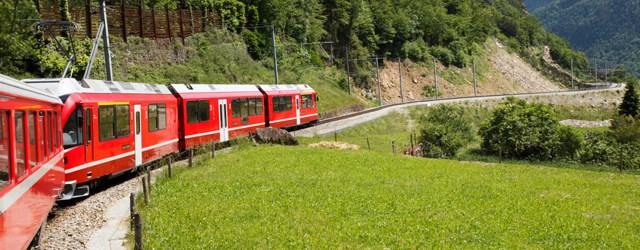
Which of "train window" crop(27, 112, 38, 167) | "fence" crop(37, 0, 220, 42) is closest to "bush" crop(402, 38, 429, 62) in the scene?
"fence" crop(37, 0, 220, 42)

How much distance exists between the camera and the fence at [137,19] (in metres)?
41.9

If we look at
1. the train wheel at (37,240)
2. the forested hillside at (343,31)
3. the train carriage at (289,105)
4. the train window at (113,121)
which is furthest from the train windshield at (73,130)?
the forested hillside at (343,31)

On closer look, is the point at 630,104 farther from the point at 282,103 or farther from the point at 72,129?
the point at 72,129

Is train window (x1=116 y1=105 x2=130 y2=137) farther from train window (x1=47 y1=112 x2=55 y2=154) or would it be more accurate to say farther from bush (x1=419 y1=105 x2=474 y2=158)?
bush (x1=419 y1=105 x2=474 y2=158)

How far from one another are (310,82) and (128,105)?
51.2 metres

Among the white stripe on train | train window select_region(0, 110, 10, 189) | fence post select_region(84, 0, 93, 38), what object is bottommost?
the white stripe on train

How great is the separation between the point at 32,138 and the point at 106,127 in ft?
24.0

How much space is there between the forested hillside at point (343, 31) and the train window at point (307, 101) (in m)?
15.3

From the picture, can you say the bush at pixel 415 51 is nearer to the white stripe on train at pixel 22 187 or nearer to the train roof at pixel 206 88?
the train roof at pixel 206 88

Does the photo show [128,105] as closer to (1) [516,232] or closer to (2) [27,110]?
(2) [27,110]

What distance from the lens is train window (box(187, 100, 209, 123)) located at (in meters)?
25.7

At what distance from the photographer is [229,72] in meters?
57.2

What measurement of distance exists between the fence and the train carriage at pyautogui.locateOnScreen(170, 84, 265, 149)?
36.8 ft

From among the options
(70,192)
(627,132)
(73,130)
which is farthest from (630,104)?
(70,192)
